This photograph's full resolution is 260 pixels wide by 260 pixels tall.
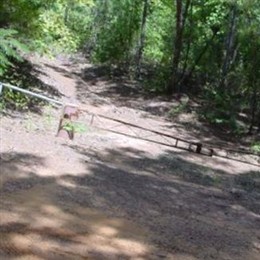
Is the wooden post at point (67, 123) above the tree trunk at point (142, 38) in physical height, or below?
below

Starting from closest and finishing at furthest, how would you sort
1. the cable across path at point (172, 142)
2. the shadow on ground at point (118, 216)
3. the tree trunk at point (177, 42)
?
the shadow on ground at point (118, 216), the cable across path at point (172, 142), the tree trunk at point (177, 42)

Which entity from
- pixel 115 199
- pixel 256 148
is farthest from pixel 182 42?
pixel 115 199

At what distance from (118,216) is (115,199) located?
0.87m

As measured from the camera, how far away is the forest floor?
4753mm

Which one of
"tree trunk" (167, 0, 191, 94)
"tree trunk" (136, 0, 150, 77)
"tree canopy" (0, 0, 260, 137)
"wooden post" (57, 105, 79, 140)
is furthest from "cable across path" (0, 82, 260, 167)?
"tree trunk" (136, 0, 150, 77)

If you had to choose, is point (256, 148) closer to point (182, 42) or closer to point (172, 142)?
point (172, 142)

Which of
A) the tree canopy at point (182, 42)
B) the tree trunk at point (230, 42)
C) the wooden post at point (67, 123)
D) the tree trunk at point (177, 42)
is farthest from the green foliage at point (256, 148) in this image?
the wooden post at point (67, 123)

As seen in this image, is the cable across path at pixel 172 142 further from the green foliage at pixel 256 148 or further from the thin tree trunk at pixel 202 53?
the thin tree trunk at pixel 202 53

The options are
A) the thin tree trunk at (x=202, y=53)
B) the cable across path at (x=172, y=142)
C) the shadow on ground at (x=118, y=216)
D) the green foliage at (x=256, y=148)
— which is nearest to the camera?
the shadow on ground at (x=118, y=216)

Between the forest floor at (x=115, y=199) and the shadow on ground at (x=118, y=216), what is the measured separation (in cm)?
1

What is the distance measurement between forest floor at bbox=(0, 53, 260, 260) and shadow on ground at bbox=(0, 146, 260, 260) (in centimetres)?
1

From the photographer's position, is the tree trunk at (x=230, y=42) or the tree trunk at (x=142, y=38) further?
the tree trunk at (x=142, y=38)

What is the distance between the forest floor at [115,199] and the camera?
15.6ft

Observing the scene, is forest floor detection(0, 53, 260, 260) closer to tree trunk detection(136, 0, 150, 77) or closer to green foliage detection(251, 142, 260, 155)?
green foliage detection(251, 142, 260, 155)
